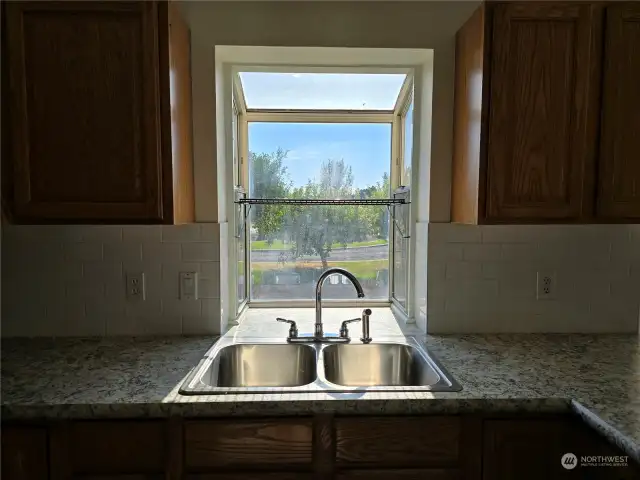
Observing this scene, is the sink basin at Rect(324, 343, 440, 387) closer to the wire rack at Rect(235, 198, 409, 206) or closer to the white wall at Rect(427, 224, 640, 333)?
the white wall at Rect(427, 224, 640, 333)

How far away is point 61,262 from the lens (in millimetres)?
1607

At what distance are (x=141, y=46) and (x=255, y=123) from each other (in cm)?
77

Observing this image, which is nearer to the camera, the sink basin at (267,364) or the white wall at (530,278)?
the sink basin at (267,364)

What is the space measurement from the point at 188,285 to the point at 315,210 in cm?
74

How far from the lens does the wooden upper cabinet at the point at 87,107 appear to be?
4.19 ft

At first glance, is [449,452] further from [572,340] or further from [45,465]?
[45,465]

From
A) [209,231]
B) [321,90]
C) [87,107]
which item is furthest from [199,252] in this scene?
[321,90]

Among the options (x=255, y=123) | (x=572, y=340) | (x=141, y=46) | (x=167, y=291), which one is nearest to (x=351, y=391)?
(x=167, y=291)

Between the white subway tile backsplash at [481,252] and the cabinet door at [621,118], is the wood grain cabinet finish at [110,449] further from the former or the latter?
the cabinet door at [621,118]

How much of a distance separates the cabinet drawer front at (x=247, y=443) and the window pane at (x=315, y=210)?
3.24 ft

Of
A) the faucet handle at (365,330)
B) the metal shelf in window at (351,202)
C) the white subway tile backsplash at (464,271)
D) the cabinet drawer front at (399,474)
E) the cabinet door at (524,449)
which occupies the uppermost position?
the metal shelf in window at (351,202)

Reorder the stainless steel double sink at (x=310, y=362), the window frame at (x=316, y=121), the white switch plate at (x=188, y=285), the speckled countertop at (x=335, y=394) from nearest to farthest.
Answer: the speckled countertop at (x=335, y=394)
the stainless steel double sink at (x=310, y=362)
the white switch plate at (x=188, y=285)
the window frame at (x=316, y=121)

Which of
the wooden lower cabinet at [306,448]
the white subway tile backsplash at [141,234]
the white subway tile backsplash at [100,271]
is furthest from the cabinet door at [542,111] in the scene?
the white subway tile backsplash at [100,271]

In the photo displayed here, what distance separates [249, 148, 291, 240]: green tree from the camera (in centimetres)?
201
